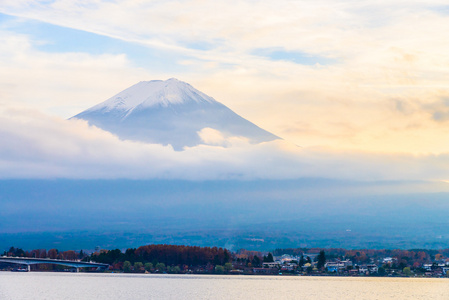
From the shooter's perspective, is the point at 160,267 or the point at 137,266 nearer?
the point at 160,267

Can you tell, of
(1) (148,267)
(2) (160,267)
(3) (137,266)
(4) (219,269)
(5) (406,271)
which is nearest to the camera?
(4) (219,269)

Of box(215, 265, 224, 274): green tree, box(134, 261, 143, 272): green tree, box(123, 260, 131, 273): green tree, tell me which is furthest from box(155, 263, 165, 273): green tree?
box(215, 265, 224, 274): green tree

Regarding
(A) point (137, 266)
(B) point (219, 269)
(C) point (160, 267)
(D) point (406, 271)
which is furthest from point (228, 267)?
(D) point (406, 271)

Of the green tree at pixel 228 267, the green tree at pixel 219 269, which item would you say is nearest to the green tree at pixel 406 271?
the green tree at pixel 228 267

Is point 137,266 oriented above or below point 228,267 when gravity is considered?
above

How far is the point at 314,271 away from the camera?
180125 mm

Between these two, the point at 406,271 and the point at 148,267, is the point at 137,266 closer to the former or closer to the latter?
the point at 148,267

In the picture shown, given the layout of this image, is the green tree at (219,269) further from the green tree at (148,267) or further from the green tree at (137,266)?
the green tree at (137,266)

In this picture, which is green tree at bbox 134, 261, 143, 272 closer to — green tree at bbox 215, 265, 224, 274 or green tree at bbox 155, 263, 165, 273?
green tree at bbox 155, 263, 165, 273

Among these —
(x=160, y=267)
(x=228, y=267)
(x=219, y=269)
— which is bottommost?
(x=219, y=269)

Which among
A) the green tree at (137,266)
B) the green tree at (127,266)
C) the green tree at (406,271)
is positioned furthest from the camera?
the green tree at (137,266)

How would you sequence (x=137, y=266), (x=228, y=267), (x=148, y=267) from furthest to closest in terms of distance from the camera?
(x=137, y=266) → (x=148, y=267) → (x=228, y=267)

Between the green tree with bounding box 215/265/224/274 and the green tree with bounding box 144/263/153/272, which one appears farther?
the green tree with bounding box 144/263/153/272

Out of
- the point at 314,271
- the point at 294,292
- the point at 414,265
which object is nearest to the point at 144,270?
the point at 314,271
